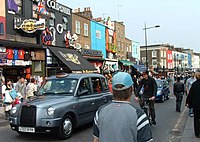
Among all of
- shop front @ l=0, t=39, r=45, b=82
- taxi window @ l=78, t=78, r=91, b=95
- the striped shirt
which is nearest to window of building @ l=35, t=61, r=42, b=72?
shop front @ l=0, t=39, r=45, b=82

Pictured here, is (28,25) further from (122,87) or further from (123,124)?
(123,124)

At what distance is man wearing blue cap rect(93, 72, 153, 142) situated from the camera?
8.36 feet

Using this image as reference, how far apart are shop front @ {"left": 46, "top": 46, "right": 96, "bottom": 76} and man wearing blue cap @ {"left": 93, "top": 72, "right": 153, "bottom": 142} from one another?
18.8 metres

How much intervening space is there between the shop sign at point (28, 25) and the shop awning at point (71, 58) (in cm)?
297

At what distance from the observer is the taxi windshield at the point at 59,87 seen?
8.29 meters

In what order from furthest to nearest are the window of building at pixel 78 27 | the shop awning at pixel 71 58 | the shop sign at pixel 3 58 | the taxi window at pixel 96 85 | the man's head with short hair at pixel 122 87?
the window of building at pixel 78 27, the shop awning at pixel 71 58, the shop sign at pixel 3 58, the taxi window at pixel 96 85, the man's head with short hair at pixel 122 87

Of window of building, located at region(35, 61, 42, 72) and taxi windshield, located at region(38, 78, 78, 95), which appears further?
window of building, located at region(35, 61, 42, 72)

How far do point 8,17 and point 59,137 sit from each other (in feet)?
43.9

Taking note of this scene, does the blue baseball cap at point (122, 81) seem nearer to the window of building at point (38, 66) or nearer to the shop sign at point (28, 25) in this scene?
the shop sign at point (28, 25)

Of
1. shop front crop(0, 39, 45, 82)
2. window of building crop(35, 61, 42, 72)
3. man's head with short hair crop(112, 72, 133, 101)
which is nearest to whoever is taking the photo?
man's head with short hair crop(112, 72, 133, 101)

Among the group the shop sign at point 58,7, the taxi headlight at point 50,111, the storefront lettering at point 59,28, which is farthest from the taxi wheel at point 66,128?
the storefront lettering at point 59,28

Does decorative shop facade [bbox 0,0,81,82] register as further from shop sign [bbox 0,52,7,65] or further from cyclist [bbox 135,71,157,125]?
cyclist [bbox 135,71,157,125]

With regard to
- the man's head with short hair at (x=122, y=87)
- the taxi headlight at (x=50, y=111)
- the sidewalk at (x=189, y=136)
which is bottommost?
the sidewalk at (x=189, y=136)

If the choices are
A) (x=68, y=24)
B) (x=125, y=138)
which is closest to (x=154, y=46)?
(x=68, y=24)
